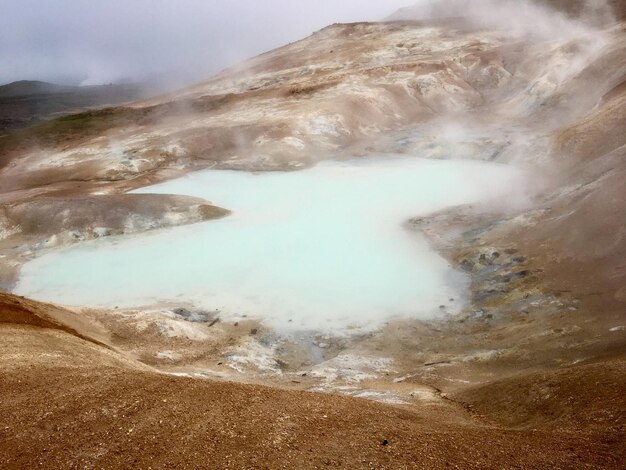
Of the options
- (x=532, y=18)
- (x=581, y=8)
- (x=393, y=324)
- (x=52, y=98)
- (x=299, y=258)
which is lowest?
(x=393, y=324)

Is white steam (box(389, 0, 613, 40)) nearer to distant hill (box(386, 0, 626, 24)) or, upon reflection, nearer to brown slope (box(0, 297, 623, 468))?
distant hill (box(386, 0, 626, 24))

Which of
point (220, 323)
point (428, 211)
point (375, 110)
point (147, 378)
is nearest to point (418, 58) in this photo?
point (375, 110)

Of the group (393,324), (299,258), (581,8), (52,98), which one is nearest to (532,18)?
(581,8)

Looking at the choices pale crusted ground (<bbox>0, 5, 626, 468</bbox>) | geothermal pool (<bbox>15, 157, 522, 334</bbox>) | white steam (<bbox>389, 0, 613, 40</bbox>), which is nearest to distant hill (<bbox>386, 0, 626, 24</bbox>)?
white steam (<bbox>389, 0, 613, 40</bbox>)

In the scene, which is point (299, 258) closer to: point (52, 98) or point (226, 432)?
point (226, 432)

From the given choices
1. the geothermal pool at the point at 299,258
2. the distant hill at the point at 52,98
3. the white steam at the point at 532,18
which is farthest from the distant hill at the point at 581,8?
the distant hill at the point at 52,98
